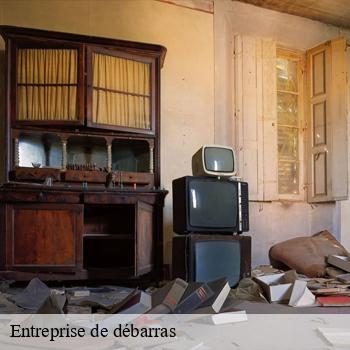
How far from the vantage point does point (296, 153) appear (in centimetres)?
434

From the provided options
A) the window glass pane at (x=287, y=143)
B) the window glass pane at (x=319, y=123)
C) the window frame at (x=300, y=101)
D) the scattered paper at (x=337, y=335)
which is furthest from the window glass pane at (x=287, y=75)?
the scattered paper at (x=337, y=335)

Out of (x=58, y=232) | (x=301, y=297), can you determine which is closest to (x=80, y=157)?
(x=58, y=232)

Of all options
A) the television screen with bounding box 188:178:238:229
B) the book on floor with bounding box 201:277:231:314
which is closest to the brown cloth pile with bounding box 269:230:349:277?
the television screen with bounding box 188:178:238:229

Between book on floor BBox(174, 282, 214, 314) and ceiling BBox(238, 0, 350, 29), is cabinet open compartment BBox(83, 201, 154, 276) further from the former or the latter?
ceiling BBox(238, 0, 350, 29)

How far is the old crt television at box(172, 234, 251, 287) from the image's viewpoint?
2.70 meters

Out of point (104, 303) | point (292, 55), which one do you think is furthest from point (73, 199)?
point (292, 55)

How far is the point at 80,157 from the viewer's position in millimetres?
3428

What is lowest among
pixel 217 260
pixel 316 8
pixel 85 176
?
pixel 217 260

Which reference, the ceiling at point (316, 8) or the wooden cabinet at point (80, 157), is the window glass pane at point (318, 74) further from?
the wooden cabinet at point (80, 157)

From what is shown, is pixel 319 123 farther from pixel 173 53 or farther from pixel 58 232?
pixel 58 232

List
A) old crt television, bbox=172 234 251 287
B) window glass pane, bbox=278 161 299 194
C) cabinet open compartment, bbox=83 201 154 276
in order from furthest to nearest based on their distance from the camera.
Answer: window glass pane, bbox=278 161 299 194, cabinet open compartment, bbox=83 201 154 276, old crt television, bbox=172 234 251 287

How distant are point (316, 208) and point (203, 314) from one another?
107 inches

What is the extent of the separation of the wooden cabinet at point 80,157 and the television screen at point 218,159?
446 mm

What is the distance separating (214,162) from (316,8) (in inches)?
91.6
